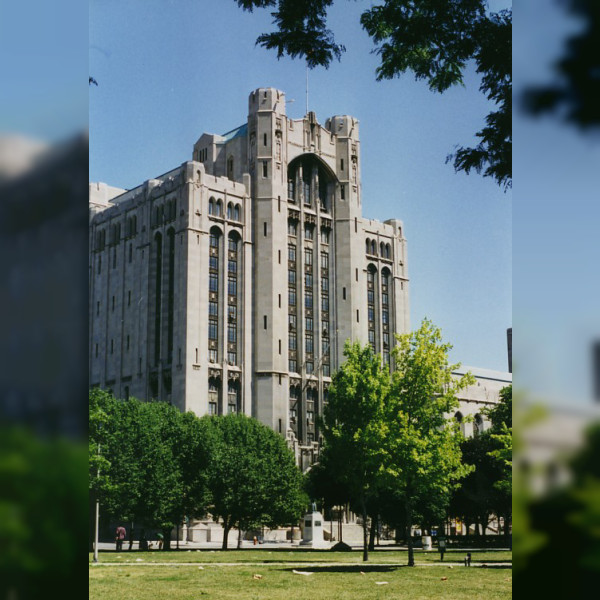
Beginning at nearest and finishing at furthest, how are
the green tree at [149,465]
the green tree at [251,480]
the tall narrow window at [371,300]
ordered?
the tall narrow window at [371,300], the green tree at [149,465], the green tree at [251,480]

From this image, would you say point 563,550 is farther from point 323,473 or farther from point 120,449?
point 323,473

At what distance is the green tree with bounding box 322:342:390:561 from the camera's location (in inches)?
634

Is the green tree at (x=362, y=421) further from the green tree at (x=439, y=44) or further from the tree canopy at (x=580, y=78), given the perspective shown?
the tree canopy at (x=580, y=78)

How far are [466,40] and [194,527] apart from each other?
1341 inches

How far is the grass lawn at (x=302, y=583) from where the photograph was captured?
10.4m

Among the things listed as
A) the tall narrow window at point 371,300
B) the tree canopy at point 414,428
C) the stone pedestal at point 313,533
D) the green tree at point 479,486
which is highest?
the tall narrow window at point 371,300

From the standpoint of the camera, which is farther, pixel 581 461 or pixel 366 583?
pixel 366 583

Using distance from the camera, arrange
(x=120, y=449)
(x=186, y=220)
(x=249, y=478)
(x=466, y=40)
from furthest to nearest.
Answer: (x=186, y=220)
(x=249, y=478)
(x=120, y=449)
(x=466, y=40)

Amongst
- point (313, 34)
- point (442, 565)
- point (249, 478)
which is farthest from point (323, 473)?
point (313, 34)

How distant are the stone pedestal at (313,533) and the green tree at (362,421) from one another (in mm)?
10530

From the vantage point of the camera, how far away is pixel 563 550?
4.28 feet

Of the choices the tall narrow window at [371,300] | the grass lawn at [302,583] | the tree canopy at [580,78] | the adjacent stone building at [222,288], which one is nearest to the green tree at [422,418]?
the grass lawn at [302,583]

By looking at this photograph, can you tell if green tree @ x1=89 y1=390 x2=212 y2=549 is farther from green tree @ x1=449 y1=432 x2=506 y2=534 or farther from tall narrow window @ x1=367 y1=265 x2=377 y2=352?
green tree @ x1=449 y1=432 x2=506 y2=534

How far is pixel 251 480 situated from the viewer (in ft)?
95.5
